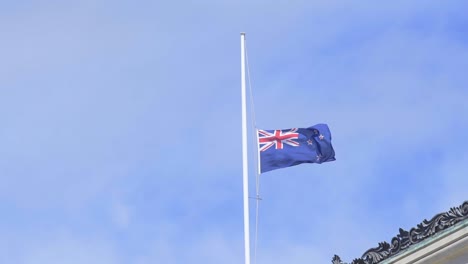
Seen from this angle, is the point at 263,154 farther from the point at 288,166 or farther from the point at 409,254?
the point at 409,254

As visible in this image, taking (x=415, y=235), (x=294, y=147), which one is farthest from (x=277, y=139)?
(x=415, y=235)

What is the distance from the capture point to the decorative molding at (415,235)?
32.8 metres

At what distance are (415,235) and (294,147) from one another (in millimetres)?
8249

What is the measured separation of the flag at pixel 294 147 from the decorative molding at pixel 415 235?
616 centimetres

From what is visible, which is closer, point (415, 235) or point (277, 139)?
point (415, 235)

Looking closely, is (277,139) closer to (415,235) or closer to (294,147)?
(294,147)

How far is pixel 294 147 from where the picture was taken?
135 feet

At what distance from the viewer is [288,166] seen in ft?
135

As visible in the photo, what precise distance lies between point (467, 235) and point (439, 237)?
932mm

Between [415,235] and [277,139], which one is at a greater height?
[277,139]

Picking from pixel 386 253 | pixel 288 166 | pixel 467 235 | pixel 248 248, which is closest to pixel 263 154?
pixel 288 166

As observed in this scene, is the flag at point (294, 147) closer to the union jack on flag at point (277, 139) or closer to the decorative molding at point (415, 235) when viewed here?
the union jack on flag at point (277, 139)

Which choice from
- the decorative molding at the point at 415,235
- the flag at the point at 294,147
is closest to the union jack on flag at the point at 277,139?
the flag at the point at 294,147

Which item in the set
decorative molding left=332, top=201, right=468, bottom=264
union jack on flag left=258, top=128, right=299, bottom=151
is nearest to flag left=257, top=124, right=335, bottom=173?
union jack on flag left=258, top=128, right=299, bottom=151
